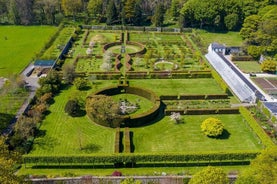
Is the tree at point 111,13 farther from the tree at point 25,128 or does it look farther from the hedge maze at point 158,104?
the tree at point 25,128

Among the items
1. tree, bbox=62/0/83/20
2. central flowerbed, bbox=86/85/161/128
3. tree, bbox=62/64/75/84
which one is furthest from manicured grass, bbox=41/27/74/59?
central flowerbed, bbox=86/85/161/128

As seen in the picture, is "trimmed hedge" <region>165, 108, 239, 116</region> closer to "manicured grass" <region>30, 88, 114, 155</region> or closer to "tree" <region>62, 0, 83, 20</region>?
"manicured grass" <region>30, 88, 114, 155</region>

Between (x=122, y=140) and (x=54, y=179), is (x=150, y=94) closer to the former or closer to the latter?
(x=122, y=140)

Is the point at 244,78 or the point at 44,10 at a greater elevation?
the point at 44,10

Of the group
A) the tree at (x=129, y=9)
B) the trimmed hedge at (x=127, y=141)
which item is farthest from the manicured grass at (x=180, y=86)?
the tree at (x=129, y=9)

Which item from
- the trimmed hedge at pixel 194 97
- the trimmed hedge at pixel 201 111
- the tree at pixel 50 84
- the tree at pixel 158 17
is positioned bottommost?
the trimmed hedge at pixel 201 111

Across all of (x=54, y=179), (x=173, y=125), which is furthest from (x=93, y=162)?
(x=173, y=125)

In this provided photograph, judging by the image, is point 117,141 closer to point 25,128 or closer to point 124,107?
point 124,107
